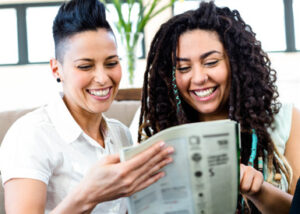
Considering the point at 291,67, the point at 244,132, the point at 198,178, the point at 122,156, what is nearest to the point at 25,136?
the point at 122,156

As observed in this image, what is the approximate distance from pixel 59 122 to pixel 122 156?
1.42ft

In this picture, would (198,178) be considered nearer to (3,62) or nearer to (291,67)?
(291,67)

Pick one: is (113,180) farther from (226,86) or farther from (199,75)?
(226,86)

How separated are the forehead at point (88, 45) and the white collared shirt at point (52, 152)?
0.18 m

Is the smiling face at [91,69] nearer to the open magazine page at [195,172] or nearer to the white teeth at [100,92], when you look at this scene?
the white teeth at [100,92]

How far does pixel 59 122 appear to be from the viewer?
113 cm

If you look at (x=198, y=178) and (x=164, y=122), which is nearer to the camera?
(x=198, y=178)

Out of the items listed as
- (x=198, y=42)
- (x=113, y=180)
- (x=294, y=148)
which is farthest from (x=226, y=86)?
(x=113, y=180)

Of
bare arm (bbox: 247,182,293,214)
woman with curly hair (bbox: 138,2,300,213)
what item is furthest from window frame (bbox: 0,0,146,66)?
bare arm (bbox: 247,182,293,214)

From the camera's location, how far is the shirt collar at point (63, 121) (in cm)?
112

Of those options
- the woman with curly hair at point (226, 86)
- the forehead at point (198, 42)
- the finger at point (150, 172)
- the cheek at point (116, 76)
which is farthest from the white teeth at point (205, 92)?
the finger at point (150, 172)

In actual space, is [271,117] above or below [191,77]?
below

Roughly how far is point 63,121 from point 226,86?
621 millimetres

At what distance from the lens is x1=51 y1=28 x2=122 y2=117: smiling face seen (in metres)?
1.09
